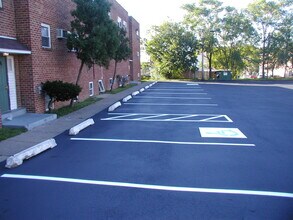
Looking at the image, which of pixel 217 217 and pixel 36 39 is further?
pixel 36 39

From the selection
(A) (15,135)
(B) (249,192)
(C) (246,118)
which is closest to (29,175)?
(A) (15,135)

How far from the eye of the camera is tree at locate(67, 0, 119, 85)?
13578 millimetres

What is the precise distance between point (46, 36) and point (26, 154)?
7.61m

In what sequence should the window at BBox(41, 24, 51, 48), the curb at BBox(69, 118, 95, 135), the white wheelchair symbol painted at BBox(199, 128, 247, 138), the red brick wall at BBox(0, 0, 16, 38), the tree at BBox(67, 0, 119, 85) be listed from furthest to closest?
the tree at BBox(67, 0, 119, 85) → the window at BBox(41, 24, 51, 48) → the red brick wall at BBox(0, 0, 16, 38) → the curb at BBox(69, 118, 95, 135) → the white wheelchair symbol painted at BBox(199, 128, 247, 138)

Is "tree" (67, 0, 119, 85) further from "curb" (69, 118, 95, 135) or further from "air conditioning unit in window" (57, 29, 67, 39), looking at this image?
"curb" (69, 118, 95, 135)

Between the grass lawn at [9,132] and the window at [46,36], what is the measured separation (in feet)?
15.1

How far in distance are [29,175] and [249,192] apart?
3906 mm

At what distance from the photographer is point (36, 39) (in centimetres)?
1157

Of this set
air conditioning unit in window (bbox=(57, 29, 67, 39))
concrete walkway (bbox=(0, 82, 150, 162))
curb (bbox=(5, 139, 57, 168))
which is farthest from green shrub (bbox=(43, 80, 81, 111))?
curb (bbox=(5, 139, 57, 168))

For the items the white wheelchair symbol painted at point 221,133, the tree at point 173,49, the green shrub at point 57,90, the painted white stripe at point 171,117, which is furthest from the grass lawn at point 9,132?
the tree at point 173,49

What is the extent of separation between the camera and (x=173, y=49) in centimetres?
4488

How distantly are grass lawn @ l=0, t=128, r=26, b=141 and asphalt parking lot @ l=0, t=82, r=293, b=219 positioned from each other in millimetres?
1283

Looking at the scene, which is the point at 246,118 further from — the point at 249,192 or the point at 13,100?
the point at 13,100

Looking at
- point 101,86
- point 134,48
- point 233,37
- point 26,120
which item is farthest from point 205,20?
point 26,120
